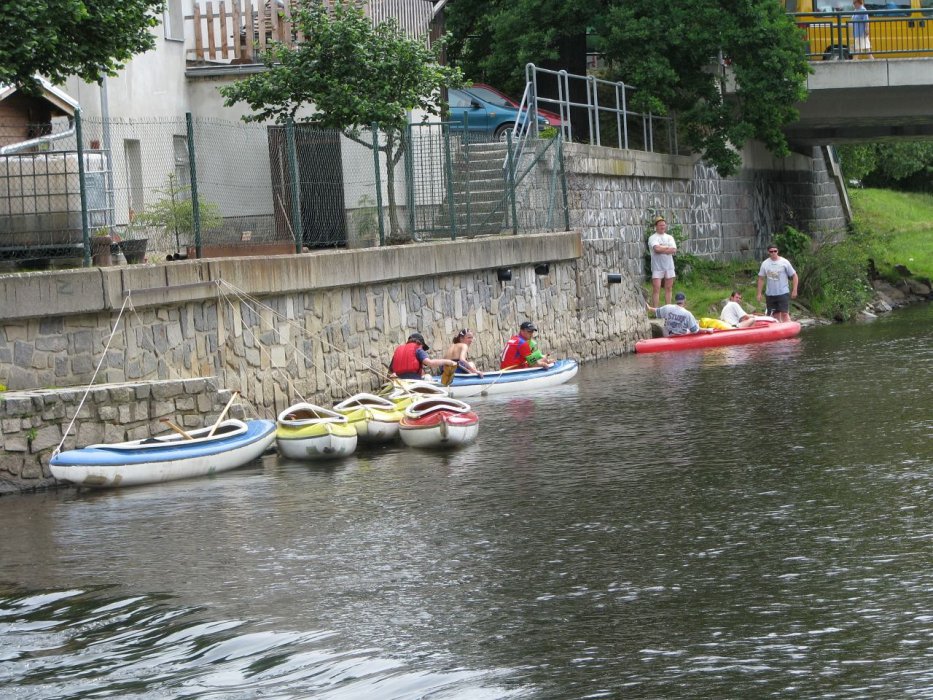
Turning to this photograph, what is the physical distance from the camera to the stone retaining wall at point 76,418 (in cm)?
1358

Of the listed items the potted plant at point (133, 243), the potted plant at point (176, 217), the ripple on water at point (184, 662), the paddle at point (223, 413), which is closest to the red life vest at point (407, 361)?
the potted plant at point (176, 217)

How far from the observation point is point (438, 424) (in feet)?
51.5

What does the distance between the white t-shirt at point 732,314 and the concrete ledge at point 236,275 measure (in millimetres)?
5708

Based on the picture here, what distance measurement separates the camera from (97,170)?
1593cm

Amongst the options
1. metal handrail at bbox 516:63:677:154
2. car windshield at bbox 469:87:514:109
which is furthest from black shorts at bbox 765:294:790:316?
car windshield at bbox 469:87:514:109

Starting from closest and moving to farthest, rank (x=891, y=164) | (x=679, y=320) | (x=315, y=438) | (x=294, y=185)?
(x=315, y=438) → (x=294, y=185) → (x=679, y=320) → (x=891, y=164)

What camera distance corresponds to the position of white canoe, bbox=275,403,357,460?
1525cm

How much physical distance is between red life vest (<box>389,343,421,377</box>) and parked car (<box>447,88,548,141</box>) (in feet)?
34.1

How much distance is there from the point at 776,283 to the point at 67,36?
55.6ft

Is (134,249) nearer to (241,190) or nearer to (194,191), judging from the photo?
(194,191)

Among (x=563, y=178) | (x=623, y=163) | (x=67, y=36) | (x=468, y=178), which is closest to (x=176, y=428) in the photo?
(x=67, y=36)

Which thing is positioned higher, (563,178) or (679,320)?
(563,178)

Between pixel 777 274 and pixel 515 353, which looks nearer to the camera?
pixel 515 353

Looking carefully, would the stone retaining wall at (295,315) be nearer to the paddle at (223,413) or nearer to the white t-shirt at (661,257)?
the paddle at (223,413)
